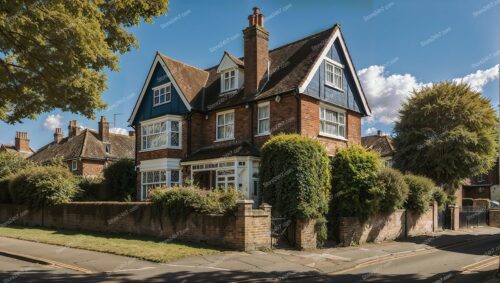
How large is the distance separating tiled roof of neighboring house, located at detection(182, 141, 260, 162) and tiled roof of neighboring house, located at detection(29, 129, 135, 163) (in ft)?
69.9

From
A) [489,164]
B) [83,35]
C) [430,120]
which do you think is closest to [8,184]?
[83,35]

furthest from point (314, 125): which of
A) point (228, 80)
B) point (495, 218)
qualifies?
point (495, 218)

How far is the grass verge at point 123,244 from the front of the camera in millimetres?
13859

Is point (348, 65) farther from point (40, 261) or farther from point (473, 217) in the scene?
point (40, 261)

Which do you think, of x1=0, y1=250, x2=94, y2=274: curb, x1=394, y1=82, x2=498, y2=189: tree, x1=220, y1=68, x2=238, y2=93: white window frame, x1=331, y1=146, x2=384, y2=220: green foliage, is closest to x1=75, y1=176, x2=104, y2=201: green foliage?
x1=220, y1=68, x2=238, y2=93: white window frame

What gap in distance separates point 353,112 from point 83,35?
61.1 ft

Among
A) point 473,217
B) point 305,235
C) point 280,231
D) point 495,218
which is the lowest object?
point 495,218

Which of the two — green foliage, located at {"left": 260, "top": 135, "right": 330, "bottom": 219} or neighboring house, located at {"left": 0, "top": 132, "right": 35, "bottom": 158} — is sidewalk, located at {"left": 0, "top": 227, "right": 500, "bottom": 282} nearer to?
green foliage, located at {"left": 260, "top": 135, "right": 330, "bottom": 219}

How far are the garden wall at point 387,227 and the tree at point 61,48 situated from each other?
11.3 m

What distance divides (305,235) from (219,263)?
4923mm

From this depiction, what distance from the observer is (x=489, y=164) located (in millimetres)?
30250

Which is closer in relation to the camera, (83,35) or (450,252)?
(83,35)

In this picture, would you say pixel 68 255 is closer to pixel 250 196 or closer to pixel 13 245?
pixel 13 245

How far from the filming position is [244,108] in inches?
954
